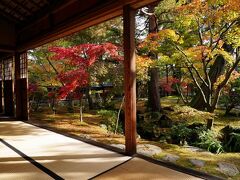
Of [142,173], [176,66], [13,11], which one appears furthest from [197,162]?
[13,11]

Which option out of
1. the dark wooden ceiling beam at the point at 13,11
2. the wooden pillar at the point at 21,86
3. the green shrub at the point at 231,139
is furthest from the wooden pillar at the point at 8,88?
the green shrub at the point at 231,139

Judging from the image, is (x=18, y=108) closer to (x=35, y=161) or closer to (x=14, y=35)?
(x=14, y=35)

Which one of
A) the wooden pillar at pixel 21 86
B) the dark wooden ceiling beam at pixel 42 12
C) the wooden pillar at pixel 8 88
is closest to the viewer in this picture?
the dark wooden ceiling beam at pixel 42 12

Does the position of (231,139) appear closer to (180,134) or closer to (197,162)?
(180,134)

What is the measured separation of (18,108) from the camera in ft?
30.3

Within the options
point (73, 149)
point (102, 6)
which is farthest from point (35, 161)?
point (102, 6)

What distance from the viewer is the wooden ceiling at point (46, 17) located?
4578mm

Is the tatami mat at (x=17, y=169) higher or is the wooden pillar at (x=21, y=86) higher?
the wooden pillar at (x=21, y=86)

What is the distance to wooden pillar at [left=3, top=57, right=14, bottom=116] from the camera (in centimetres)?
1024

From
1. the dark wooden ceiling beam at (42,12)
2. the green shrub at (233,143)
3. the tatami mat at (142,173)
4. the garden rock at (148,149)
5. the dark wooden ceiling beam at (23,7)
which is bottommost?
the green shrub at (233,143)

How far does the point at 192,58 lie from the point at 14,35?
5986mm

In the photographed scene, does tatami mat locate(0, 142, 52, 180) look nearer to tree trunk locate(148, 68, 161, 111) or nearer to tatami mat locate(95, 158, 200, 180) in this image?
tatami mat locate(95, 158, 200, 180)

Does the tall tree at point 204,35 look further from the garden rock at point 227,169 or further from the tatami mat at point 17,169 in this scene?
the tatami mat at point 17,169

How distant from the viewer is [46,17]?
6855 millimetres
